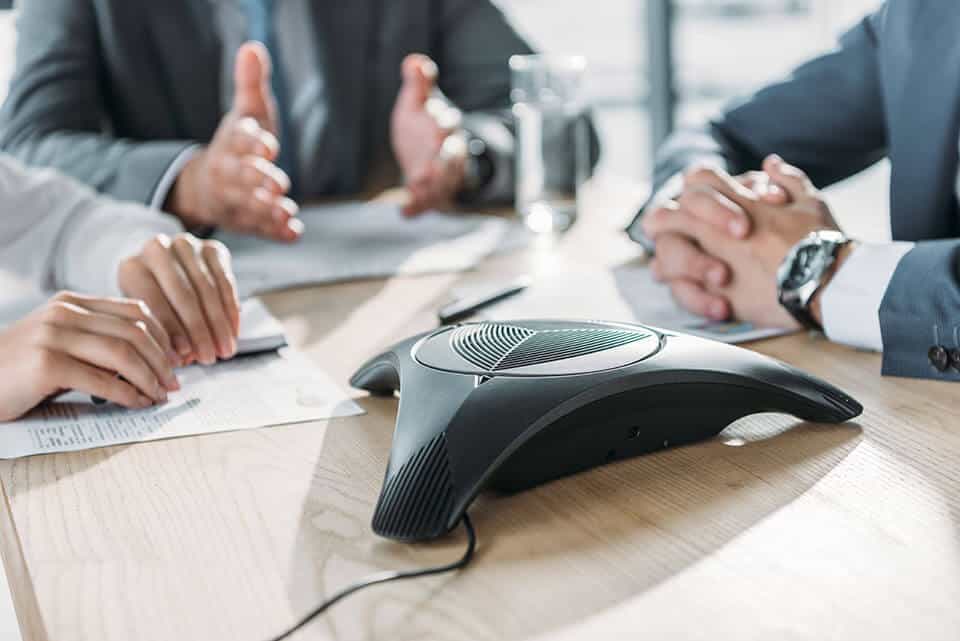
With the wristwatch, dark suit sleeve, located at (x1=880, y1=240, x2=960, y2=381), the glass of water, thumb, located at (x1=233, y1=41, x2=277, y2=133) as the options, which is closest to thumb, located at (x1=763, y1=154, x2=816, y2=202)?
the wristwatch

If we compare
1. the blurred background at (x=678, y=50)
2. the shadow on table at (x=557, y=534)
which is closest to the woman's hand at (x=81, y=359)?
the shadow on table at (x=557, y=534)

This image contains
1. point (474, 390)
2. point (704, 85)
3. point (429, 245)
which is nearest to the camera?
point (474, 390)

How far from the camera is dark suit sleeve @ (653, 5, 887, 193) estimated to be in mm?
1283

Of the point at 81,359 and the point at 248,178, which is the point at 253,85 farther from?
the point at 81,359

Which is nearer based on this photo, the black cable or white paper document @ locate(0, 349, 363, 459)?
the black cable

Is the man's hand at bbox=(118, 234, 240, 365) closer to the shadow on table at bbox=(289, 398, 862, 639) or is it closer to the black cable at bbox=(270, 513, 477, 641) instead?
the shadow on table at bbox=(289, 398, 862, 639)

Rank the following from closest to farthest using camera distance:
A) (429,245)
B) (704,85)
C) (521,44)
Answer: (429,245) < (521,44) < (704,85)

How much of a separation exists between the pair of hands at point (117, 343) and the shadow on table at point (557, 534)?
18cm

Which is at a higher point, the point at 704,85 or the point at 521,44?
the point at 521,44

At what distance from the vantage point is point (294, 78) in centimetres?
181

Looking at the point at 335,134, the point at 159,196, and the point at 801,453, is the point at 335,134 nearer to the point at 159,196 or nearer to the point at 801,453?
the point at 159,196

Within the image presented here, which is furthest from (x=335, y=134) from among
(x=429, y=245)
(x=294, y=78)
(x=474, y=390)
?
(x=474, y=390)

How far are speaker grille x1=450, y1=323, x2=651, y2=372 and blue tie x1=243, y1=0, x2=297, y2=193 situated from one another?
1182 millimetres

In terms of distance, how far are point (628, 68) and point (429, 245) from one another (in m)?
3.25
